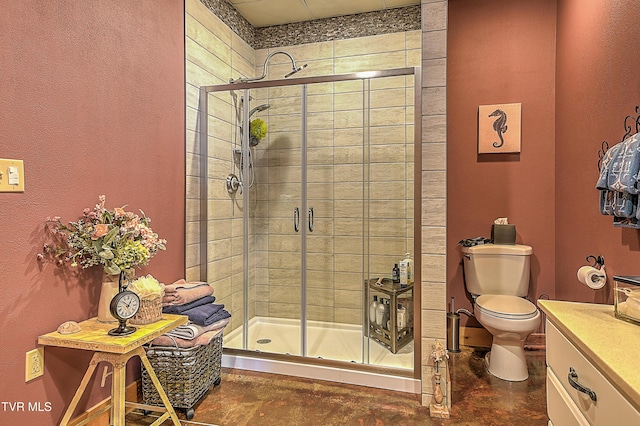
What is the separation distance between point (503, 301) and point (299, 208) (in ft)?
5.24

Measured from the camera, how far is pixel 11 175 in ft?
5.04

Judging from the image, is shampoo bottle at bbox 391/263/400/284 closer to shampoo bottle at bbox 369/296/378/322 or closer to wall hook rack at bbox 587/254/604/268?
shampoo bottle at bbox 369/296/378/322

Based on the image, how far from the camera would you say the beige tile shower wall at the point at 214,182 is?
2.74 m

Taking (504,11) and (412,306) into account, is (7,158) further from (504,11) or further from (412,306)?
(504,11)

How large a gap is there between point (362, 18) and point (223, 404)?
10.8 ft

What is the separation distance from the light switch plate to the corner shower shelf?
82.9 inches

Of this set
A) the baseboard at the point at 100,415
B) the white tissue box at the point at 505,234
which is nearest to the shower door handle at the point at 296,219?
the baseboard at the point at 100,415

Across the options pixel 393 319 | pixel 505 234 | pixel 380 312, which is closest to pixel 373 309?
pixel 380 312

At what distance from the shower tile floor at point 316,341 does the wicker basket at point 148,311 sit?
107 centimetres

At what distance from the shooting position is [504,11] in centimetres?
312

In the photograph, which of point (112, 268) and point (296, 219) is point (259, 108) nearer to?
point (296, 219)

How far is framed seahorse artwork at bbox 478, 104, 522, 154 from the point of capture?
311 centimetres

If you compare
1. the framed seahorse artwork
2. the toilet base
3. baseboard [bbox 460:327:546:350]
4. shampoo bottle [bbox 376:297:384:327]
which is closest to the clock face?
shampoo bottle [bbox 376:297:384:327]

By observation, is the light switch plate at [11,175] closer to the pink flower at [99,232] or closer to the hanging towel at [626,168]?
the pink flower at [99,232]
